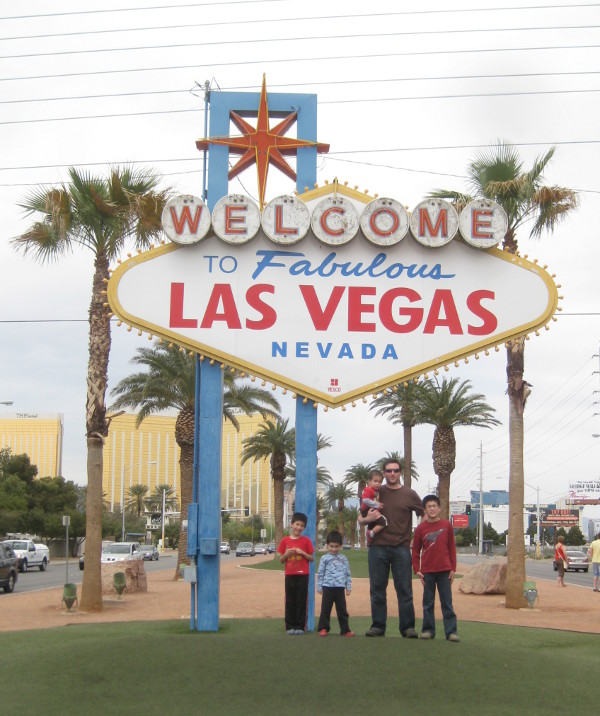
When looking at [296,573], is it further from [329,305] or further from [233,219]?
[233,219]

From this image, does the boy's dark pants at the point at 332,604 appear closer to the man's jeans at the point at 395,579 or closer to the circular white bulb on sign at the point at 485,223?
the man's jeans at the point at 395,579

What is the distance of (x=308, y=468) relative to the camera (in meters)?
11.5

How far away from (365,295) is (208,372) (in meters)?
2.32

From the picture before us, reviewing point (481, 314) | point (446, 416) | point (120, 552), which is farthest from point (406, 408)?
point (481, 314)

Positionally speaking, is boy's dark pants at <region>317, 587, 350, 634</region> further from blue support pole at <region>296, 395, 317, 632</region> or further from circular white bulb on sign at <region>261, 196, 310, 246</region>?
circular white bulb on sign at <region>261, 196, 310, 246</region>

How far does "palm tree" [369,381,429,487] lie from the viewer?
3744cm

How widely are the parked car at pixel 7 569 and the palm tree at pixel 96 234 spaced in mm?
9394

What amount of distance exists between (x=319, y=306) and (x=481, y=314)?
2.15 meters

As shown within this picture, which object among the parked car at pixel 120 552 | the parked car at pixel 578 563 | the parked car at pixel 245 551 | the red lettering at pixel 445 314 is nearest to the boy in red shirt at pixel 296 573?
the red lettering at pixel 445 314

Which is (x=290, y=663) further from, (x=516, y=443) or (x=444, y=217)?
(x=516, y=443)

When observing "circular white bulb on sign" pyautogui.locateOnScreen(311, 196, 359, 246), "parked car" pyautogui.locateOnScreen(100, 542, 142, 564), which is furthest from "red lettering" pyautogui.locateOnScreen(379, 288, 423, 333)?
"parked car" pyautogui.locateOnScreen(100, 542, 142, 564)

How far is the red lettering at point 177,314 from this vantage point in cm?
1162

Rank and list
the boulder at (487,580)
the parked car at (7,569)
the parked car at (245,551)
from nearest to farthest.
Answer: the boulder at (487,580), the parked car at (7,569), the parked car at (245,551)

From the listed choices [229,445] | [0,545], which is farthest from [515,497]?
[229,445]
